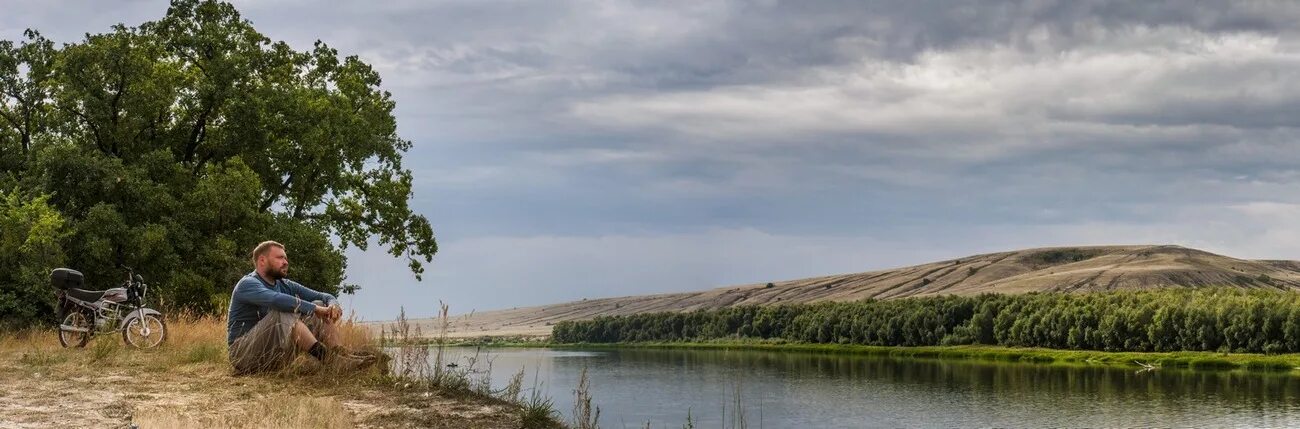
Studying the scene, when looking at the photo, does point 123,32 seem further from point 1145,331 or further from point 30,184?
point 1145,331

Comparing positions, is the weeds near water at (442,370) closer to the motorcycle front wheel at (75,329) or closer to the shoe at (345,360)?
the shoe at (345,360)

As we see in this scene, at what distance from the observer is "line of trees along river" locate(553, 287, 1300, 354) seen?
132500 mm

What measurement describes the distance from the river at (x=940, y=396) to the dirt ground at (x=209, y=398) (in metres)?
29.2

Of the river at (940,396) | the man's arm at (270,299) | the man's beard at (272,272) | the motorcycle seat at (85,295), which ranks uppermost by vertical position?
the man's beard at (272,272)

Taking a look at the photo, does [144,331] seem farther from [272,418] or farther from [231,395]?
[272,418]

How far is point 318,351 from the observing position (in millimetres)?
13648

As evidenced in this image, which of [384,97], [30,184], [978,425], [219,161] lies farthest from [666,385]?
[30,184]

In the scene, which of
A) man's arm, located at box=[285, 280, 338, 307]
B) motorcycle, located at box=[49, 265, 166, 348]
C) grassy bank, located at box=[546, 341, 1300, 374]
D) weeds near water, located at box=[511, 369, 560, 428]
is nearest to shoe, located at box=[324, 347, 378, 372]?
man's arm, located at box=[285, 280, 338, 307]

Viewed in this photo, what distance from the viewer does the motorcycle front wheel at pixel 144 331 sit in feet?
63.7

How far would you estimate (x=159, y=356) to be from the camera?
17047mm

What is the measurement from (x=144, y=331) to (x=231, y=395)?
8.29 meters

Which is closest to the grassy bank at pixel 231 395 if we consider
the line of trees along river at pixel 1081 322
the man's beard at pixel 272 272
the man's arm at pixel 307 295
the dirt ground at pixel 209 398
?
the dirt ground at pixel 209 398

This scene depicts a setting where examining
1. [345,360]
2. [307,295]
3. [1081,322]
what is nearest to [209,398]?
[345,360]

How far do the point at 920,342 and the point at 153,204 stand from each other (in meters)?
155
